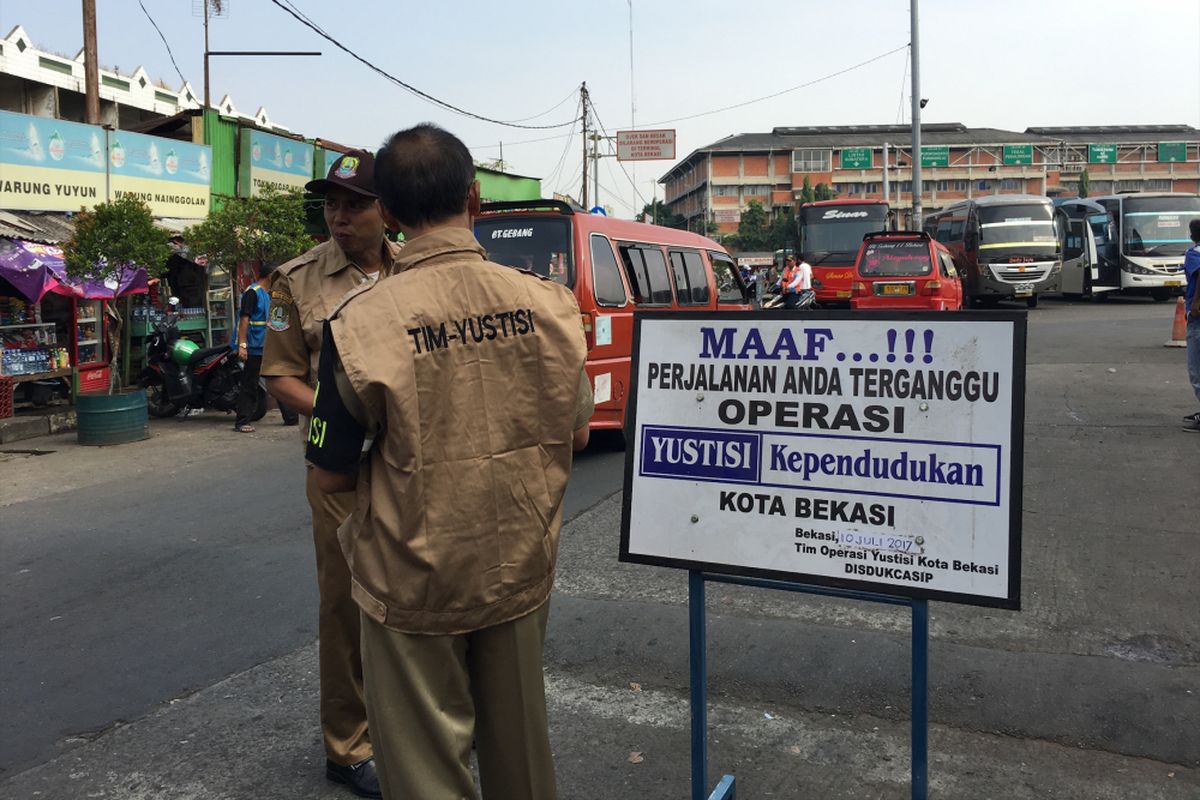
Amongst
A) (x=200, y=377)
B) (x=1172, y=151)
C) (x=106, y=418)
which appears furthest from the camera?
(x=1172, y=151)

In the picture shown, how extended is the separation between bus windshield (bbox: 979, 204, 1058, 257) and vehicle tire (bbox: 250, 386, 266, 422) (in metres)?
19.1

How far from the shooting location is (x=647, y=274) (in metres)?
9.30

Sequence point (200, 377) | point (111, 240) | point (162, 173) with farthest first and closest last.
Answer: point (162, 173), point (200, 377), point (111, 240)

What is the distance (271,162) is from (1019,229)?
58.1ft

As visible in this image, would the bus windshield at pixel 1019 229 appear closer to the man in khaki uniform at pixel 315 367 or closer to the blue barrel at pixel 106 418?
the blue barrel at pixel 106 418

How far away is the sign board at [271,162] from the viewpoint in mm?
16875

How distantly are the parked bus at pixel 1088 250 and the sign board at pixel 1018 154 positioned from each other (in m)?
45.9

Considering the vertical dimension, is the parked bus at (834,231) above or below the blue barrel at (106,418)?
above

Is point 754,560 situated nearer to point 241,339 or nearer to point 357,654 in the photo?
point 357,654

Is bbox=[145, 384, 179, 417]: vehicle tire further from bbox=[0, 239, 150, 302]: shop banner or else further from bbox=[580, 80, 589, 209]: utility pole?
bbox=[580, 80, 589, 209]: utility pole

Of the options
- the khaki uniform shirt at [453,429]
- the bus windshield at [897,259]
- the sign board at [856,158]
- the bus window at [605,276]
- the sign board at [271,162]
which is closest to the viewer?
the khaki uniform shirt at [453,429]

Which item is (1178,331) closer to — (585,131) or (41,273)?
(41,273)

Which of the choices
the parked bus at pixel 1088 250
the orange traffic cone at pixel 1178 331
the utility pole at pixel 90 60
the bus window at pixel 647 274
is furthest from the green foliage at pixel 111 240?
the parked bus at pixel 1088 250

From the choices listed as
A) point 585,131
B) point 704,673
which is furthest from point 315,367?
point 585,131
